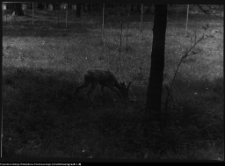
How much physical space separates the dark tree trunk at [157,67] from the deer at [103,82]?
358 millimetres

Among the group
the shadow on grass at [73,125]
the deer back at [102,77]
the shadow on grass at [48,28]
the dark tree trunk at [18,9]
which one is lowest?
the shadow on grass at [73,125]

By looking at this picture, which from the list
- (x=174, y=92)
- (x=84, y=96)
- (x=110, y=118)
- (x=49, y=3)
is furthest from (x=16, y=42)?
(x=174, y=92)

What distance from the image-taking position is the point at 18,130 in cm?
660

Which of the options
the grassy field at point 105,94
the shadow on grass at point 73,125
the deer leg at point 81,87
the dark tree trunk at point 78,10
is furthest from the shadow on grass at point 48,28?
the deer leg at point 81,87

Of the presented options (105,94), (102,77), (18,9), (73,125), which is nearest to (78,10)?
(18,9)

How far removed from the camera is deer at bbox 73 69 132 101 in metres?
6.62

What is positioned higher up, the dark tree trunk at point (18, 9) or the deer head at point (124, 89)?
the dark tree trunk at point (18, 9)

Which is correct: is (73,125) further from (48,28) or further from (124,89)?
(48,28)

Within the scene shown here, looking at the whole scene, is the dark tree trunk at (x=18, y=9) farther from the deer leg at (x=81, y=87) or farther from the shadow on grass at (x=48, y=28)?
the deer leg at (x=81, y=87)

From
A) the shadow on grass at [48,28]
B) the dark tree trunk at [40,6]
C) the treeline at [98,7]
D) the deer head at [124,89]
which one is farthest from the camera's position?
the shadow on grass at [48,28]

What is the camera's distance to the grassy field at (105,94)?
649 centimetres

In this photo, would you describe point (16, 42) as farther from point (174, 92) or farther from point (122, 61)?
point (174, 92)

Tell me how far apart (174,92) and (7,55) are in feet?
8.37

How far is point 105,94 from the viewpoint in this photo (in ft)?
21.9
